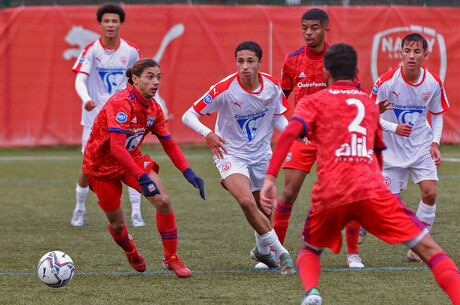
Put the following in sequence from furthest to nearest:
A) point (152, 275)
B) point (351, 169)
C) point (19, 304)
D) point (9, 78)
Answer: point (9, 78) < point (152, 275) < point (19, 304) < point (351, 169)

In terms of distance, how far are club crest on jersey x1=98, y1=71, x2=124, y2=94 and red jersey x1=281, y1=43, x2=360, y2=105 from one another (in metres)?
2.52

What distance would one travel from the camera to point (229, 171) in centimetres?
597

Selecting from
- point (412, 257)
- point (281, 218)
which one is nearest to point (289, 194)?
point (281, 218)

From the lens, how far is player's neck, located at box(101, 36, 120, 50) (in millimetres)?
8227

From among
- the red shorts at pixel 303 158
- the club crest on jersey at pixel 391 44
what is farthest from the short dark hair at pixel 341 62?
the club crest on jersey at pixel 391 44

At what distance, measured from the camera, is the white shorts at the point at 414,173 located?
6363 millimetres

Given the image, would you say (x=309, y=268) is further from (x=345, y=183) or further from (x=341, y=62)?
(x=341, y=62)

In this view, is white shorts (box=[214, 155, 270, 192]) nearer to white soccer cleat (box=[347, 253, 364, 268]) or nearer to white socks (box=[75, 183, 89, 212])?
white soccer cleat (box=[347, 253, 364, 268])

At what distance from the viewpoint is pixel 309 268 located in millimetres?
4258

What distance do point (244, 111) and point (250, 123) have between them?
125mm

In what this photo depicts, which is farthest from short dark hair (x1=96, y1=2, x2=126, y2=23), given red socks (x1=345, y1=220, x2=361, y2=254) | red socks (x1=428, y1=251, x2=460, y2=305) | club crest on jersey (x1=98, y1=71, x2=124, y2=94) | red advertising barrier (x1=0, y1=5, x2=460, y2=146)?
red advertising barrier (x1=0, y1=5, x2=460, y2=146)

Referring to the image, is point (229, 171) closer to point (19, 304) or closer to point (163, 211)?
point (163, 211)

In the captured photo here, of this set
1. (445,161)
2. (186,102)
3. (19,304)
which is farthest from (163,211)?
(186,102)

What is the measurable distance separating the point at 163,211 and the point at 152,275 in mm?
508
